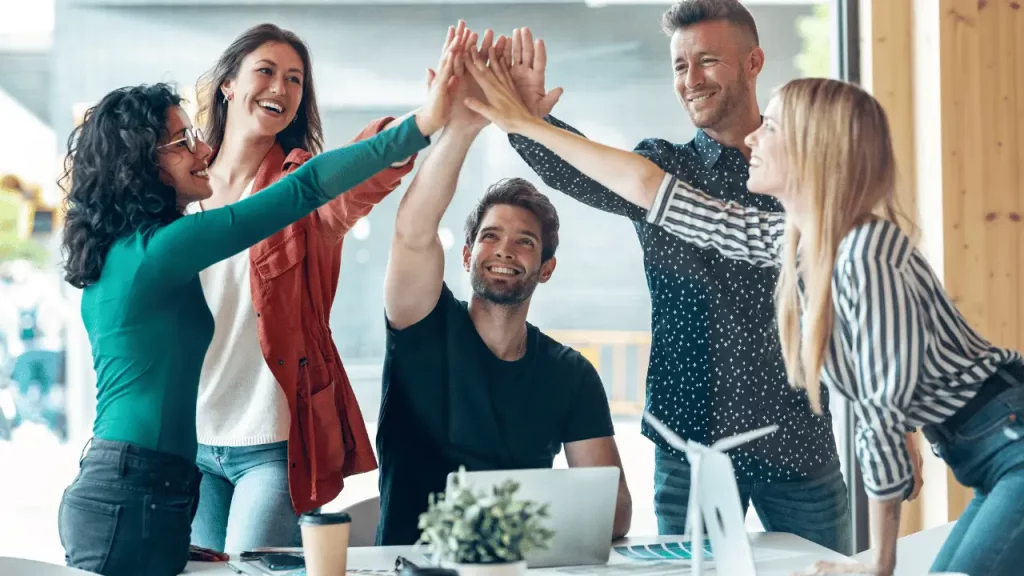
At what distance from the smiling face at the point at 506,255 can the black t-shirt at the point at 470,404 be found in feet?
0.30

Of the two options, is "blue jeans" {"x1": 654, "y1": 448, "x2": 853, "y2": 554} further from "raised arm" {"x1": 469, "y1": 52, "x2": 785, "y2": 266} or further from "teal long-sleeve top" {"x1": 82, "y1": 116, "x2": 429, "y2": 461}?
"teal long-sleeve top" {"x1": 82, "y1": 116, "x2": 429, "y2": 461}

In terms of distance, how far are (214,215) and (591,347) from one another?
1.45m

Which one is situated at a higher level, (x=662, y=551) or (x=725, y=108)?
(x=725, y=108)

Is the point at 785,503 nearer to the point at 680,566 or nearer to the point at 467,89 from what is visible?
the point at 680,566

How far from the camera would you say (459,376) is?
2.21 metres

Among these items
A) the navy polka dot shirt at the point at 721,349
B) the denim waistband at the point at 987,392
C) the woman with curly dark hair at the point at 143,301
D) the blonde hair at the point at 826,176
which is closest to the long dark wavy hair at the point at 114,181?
the woman with curly dark hair at the point at 143,301

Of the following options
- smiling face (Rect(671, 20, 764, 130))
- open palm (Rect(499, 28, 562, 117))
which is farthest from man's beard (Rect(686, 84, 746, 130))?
open palm (Rect(499, 28, 562, 117))

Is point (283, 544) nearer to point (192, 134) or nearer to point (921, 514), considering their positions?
point (192, 134)

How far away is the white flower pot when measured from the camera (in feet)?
4.25

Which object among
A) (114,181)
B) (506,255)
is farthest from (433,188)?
(114,181)

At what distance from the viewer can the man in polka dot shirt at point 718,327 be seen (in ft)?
7.61

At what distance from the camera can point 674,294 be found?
2.34m

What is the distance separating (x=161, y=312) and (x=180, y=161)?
0.89 feet

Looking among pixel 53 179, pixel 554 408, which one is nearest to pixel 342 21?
pixel 53 179
